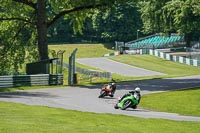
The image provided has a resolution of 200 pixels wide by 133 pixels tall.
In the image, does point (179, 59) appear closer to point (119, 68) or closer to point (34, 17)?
point (119, 68)

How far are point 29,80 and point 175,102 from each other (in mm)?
12879

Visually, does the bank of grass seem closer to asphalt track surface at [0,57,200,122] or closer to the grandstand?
the grandstand

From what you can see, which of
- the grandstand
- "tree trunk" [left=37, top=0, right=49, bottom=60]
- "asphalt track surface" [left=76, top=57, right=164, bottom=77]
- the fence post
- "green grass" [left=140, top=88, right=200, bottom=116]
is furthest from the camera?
the grandstand

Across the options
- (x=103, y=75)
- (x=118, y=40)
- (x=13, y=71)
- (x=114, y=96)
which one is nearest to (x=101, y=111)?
(x=114, y=96)

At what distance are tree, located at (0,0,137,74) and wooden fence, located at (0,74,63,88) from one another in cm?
437

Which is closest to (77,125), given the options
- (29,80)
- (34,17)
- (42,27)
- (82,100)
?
(82,100)

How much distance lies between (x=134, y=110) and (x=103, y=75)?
26844mm

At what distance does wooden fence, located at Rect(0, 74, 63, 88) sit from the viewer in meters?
33.3

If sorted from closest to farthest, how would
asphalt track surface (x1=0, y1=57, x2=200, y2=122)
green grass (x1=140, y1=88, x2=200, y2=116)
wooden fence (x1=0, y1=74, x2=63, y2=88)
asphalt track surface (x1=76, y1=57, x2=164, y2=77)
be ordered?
1. asphalt track surface (x1=0, y1=57, x2=200, y2=122)
2. green grass (x1=140, y1=88, x2=200, y2=116)
3. wooden fence (x1=0, y1=74, x2=63, y2=88)
4. asphalt track surface (x1=76, y1=57, x2=164, y2=77)

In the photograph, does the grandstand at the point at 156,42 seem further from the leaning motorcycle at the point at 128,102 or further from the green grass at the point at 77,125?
the green grass at the point at 77,125

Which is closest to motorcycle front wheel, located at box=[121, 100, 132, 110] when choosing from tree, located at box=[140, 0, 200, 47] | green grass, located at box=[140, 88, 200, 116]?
green grass, located at box=[140, 88, 200, 116]

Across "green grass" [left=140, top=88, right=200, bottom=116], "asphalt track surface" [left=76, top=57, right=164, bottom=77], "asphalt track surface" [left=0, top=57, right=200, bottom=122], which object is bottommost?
"asphalt track surface" [left=76, top=57, right=164, bottom=77]

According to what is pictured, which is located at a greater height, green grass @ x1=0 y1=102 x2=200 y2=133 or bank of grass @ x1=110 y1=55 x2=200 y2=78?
green grass @ x1=0 y1=102 x2=200 y2=133

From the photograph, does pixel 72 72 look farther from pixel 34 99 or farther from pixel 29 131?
pixel 29 131
